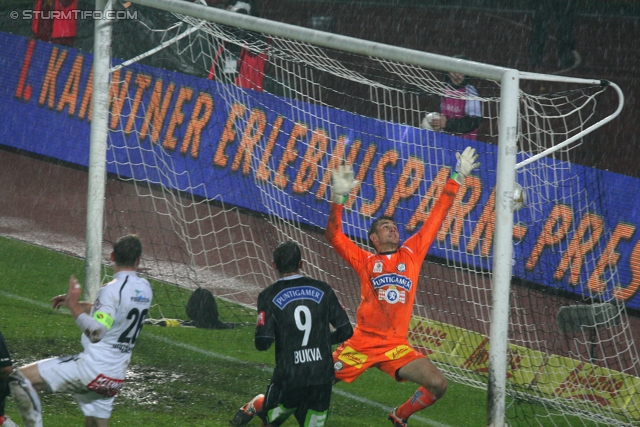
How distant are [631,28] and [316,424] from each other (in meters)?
18.3

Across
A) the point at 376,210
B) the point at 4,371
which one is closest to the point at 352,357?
the point at 4,371

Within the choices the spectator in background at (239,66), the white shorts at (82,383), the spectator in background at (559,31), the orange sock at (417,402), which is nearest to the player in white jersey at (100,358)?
the white shorts at (82,383)

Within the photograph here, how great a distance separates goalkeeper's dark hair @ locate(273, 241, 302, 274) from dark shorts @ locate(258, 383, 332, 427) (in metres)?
0.68


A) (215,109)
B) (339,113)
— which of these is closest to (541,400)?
(339,113)

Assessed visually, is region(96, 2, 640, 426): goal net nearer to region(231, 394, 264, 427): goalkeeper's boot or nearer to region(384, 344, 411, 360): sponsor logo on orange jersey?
region(384, 344, 411, 360): sponsor logo on orange jersey

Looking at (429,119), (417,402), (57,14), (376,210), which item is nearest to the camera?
(417,402)

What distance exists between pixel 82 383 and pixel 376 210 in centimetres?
568

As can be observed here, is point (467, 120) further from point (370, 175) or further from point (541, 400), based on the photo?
point (541, 400)

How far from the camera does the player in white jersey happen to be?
5285 mm

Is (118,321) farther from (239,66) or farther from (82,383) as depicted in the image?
(239,66)

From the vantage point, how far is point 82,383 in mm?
5316

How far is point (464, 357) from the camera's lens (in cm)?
848

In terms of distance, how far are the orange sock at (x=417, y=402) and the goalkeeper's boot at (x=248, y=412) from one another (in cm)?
96

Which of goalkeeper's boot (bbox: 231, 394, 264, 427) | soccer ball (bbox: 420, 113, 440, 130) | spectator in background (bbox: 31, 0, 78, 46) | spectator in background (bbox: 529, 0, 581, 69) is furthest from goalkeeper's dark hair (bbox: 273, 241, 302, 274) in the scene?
spectator in background (bbox: 529, 0, 581, 69)
